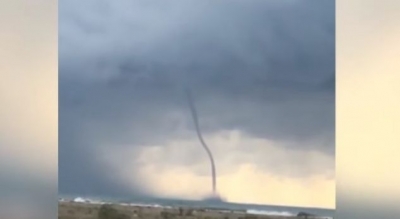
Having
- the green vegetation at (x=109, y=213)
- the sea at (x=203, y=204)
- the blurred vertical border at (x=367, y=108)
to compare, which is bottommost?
the green vegetation at (x=109, y=213)

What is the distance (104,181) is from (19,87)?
7.14 metres

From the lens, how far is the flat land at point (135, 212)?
9062 mm

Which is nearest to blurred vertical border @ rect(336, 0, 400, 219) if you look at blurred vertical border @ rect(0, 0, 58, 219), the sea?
blurred vertical border @ rect(0, 0, 58, 219)

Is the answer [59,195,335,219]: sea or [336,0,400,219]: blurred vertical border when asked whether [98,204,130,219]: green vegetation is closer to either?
[59,195,335,219]: sea

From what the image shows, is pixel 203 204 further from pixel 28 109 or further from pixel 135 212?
pixel 28 109

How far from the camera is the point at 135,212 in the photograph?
33.1 feet

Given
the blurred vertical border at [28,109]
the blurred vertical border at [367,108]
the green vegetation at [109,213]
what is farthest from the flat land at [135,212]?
the blurred vertical border at [367,108]

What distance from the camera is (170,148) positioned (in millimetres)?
9492

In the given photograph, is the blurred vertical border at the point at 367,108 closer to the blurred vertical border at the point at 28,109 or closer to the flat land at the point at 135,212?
the blurred vertical border at the point at 28,109

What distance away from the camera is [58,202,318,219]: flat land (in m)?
9.06

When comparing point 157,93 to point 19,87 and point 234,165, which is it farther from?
point 19,87

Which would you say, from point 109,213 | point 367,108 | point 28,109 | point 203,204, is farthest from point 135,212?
point 367,108

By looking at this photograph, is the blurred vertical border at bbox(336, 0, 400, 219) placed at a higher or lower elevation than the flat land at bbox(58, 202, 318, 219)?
higher

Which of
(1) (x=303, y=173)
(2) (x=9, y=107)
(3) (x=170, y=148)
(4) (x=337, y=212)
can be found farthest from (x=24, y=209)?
(3) (x=170, y=148)
